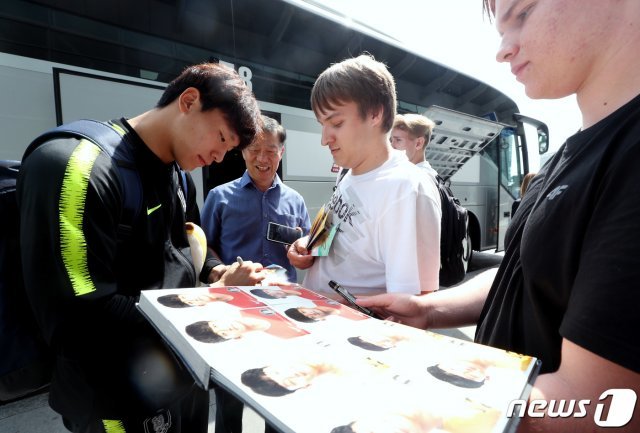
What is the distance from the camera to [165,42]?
9.63 ft

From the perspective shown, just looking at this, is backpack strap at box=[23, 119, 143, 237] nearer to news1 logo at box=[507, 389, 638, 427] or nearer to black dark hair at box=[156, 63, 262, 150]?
black dark hair at box=[156, 63, 262, 150]

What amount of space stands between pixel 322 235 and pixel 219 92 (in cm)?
69

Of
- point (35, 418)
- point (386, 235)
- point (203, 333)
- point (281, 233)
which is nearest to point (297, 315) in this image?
point (203, 333)

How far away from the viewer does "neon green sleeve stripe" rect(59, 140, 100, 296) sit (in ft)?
3.14

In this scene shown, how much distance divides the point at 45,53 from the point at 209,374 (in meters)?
2.87

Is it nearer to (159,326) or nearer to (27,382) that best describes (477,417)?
(159,326)

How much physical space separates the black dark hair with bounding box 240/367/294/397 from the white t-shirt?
668 millimetres

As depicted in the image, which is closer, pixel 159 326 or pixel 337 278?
pixel 159 326

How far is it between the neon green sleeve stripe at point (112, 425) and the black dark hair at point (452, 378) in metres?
1.05

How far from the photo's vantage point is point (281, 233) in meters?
2.29

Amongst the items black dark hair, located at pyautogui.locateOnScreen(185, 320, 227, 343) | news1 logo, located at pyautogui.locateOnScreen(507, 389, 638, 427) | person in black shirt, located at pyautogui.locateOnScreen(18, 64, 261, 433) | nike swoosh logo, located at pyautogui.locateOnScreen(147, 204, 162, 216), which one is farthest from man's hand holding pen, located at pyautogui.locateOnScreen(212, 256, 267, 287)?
news1 logo, located at pyautogui.locateOnScreen(507, 389, 638, 427)

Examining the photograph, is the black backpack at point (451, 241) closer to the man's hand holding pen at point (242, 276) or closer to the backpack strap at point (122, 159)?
the man's hand holding pen at point (242, 276)

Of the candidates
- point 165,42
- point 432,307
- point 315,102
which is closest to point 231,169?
point 165,42

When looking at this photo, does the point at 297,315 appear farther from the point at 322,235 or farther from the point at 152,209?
the point at 152,209
